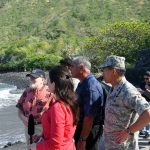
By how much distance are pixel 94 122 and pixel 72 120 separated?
95 centimetres

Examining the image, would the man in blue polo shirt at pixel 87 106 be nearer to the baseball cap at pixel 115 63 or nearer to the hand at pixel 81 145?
the hand at pixel 81 145

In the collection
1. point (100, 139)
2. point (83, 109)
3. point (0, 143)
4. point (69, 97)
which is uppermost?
point (69, 97)

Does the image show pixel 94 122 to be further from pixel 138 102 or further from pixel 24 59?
pixel 24 59

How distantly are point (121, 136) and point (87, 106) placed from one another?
0.65m

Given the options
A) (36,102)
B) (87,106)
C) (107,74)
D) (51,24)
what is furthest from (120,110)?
(51,24)

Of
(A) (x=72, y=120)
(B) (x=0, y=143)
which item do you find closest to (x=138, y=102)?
(A) (x=72, y=120)

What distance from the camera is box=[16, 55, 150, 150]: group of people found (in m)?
3.80

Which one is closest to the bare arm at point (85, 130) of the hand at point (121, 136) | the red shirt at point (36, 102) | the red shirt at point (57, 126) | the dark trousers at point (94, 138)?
the dark trousers at point (94, 138)

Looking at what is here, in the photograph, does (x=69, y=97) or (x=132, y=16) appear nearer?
(x=69, y=97)

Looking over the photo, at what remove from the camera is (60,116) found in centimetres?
374

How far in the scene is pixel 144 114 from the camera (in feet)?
13.0

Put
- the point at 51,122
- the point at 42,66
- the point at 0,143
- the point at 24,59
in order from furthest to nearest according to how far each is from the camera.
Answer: the point at 24,59 → the point at 42,66 → the point at 0,143 → the point at 51,122

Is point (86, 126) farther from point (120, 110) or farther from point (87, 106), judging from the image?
point (120, 110)

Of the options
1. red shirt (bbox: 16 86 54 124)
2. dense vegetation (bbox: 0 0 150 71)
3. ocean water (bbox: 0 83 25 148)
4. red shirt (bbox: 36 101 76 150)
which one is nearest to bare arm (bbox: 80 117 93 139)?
red shirt (bbox: 16 86 54 124)
